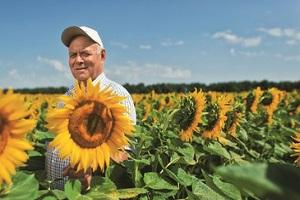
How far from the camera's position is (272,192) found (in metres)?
0.44

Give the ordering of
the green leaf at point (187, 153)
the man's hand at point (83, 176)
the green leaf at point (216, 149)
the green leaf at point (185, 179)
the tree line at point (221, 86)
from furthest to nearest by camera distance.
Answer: the tree line at point (221, 86) → the green leaf at point (216, 149) → the green leaf at point (187, 153) → the green leaf at point (185, 179) → the man's hand at point (83, 176)

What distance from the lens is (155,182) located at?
97.7 inches

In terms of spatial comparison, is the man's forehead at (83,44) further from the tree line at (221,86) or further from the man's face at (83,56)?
the tree line at (221,86)

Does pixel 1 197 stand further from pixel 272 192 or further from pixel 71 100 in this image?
pixel 272 192

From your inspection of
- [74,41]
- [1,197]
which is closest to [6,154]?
[1,197]

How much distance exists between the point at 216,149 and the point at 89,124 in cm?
215

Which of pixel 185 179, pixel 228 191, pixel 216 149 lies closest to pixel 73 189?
pixel 228 191

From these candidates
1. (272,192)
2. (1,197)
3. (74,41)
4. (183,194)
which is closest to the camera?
(272,192)

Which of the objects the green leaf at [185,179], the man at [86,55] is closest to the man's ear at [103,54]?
the man at [86,55]

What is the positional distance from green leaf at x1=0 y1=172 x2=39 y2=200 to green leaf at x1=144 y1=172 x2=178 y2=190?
1006mm

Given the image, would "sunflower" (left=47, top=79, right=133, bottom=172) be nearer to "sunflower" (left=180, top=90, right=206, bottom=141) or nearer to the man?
the man

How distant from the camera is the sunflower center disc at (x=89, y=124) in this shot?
1800 millimetres

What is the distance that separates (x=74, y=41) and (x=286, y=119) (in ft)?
19.7

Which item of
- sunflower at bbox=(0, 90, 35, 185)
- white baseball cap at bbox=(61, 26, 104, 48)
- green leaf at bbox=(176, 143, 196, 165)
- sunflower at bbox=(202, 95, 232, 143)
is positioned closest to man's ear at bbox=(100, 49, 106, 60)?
white baseball cap at bbox=(61, 26, 104, 48)
